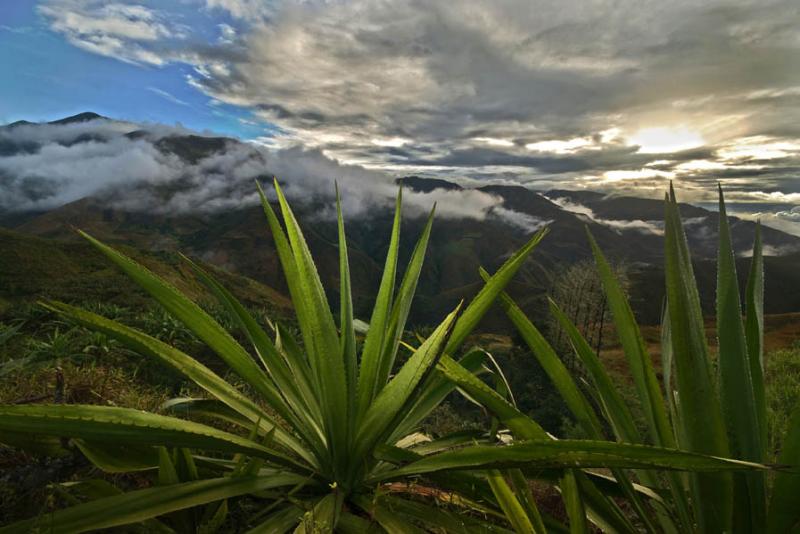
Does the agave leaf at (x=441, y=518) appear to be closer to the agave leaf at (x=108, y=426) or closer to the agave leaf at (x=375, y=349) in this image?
the agave leaf at (x=375, y=349)

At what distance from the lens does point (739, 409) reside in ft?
3.76

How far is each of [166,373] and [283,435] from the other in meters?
3.42

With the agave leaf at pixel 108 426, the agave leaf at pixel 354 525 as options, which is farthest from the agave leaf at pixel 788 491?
the agave leaf at pixel 108 426

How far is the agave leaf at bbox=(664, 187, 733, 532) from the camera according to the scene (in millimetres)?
1109

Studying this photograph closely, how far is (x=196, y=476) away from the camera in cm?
146

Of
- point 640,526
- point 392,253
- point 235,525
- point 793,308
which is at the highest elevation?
point 392,253

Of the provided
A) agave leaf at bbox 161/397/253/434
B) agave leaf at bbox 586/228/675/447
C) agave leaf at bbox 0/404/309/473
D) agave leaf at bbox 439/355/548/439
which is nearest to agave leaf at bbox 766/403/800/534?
agave leaf at bbox 586/228/675/447

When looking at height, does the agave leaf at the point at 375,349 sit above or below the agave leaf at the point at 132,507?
above

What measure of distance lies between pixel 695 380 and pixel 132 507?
1.56 m

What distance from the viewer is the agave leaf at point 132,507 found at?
1.13 metres

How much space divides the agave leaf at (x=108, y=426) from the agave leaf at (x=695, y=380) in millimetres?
1288

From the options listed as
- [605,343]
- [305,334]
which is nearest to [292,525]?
[305,334]

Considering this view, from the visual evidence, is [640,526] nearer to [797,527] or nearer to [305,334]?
[797,527]

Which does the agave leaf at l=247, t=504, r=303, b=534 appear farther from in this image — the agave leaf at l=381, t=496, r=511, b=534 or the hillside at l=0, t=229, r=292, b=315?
the hillside at l=0, t=229, r=292, b=315
